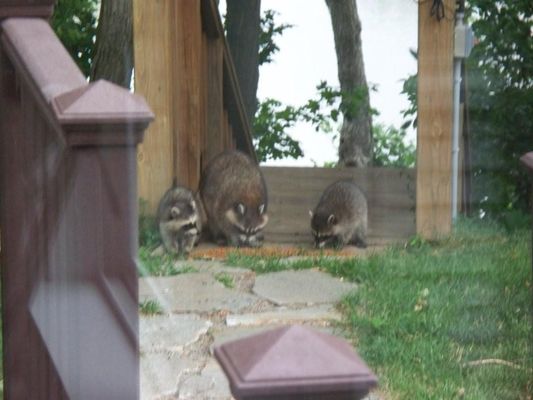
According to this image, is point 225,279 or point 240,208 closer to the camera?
point 225,279

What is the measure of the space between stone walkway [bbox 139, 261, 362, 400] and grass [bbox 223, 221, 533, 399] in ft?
0.26

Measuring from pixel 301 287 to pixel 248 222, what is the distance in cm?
111

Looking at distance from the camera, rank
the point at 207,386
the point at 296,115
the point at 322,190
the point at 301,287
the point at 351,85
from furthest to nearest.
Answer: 1. the point at 322,190
2. the point at 351,85
3. the point at 296,115
4. the point at 301,287
5. the point at 207,386

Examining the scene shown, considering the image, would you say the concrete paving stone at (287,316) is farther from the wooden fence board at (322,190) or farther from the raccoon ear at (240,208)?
the raccoon ear at (240,208)

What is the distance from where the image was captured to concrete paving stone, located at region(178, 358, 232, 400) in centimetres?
229

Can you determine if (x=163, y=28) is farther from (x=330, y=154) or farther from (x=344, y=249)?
(x=344, y=249)

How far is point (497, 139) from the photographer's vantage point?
3.73 meters

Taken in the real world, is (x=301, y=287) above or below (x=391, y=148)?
below

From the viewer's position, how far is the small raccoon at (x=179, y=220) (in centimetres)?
348

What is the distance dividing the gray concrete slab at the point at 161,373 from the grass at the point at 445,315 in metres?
0.38

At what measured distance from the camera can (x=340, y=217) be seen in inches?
147

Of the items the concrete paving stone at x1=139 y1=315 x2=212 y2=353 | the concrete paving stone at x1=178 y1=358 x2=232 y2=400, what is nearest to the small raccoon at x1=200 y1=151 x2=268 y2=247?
the concrete paving stone at x1=139 y1=315 x2=212 y2=353

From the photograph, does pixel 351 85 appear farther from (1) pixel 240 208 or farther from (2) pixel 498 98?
(1) pixel 240 208

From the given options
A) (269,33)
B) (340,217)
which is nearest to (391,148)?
(340,217)
